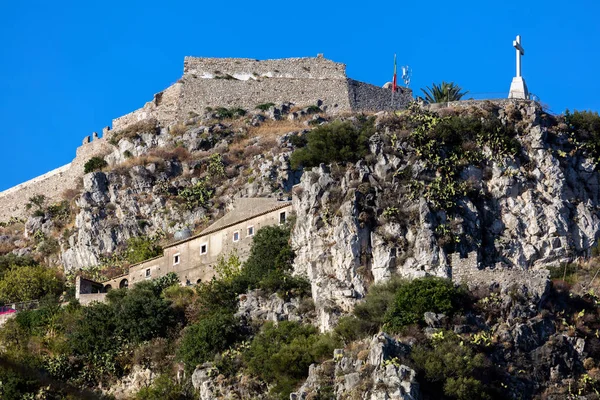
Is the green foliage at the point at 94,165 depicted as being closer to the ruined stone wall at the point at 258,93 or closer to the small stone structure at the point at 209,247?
the ruined stone wall at the point at 258,93

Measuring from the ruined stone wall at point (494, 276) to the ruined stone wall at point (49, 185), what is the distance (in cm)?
3204

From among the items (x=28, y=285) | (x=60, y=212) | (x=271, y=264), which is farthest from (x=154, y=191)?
(x=271, y=264)

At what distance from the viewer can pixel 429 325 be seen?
50250 mm

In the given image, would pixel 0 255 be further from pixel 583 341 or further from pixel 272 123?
pixel 583 341

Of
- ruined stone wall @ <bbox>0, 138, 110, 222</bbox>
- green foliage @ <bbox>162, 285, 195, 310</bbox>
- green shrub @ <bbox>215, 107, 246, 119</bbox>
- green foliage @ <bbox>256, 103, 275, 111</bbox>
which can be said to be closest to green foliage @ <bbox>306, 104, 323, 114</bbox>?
green foliage @ <bbox>256, 103, 275, 111</bbox>

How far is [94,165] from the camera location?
257 feet

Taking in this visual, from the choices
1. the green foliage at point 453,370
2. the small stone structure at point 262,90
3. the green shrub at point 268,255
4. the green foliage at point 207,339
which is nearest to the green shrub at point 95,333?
the green foliage at point 207,339

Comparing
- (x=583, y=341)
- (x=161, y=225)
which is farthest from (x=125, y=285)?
(x=583, y=341)

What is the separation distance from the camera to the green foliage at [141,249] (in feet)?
219

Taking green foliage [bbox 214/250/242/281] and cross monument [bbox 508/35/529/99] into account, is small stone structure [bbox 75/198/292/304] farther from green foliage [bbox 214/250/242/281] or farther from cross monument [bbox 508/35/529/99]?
cross monument [bbox 508/35/529/99]

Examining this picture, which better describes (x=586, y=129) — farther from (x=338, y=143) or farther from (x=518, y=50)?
(x=338, y=143)

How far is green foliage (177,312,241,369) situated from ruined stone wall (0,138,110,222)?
27160 millimetres

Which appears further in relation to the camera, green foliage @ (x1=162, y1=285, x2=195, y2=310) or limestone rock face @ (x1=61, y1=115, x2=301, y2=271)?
limestone rock face @ (x1=61, y1=115, x2=301, y2=271)

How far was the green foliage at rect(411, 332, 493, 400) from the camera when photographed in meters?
47.2
